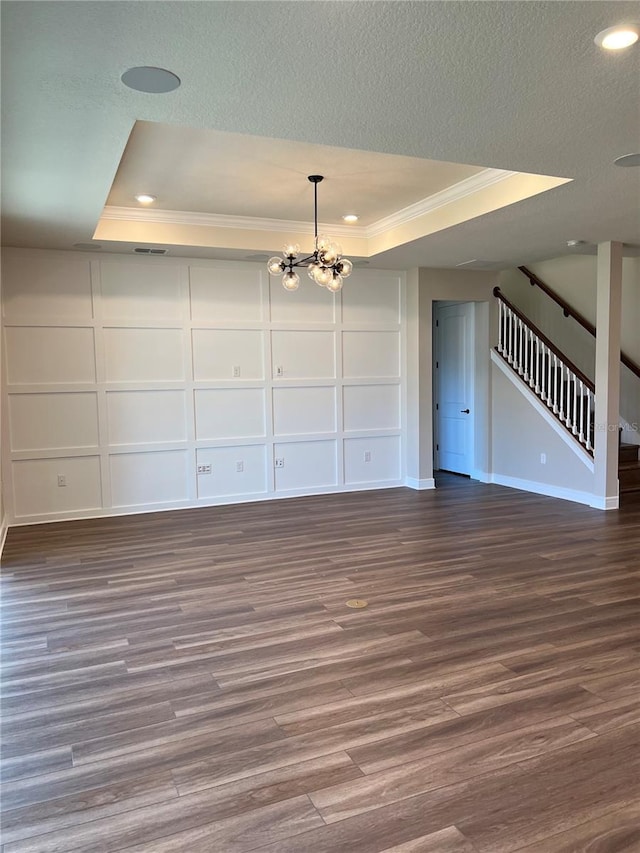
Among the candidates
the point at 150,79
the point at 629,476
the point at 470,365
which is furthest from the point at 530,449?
the point at 150,79

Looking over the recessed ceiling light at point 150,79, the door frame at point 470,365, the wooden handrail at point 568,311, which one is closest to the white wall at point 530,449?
the door frame at point 470,365

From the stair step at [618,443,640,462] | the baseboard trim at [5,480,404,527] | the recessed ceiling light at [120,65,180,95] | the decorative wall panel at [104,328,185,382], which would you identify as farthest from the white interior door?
the recessed ceiling light at [120,65,180,95]

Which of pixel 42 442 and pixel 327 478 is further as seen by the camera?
pixel 327 478

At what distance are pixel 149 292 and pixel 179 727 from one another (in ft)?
16.2

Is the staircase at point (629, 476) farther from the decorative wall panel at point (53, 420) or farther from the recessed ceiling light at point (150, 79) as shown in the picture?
the recessed ceiling light at point (150, 79)

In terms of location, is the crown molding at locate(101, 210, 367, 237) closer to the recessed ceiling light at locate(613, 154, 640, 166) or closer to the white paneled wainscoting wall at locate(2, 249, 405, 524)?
the white paneled wainscoting wall at locate(2, 249, 405, 524)

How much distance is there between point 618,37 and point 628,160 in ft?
4.79

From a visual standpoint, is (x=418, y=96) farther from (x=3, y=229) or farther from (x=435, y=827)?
(x=3, y=229)

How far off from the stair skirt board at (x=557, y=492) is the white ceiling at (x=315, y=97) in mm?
2932

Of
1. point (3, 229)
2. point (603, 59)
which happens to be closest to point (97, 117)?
point (603, 59)

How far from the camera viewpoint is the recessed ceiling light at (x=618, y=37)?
2.28 meters

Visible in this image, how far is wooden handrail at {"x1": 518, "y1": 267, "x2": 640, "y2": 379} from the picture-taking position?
744 cm

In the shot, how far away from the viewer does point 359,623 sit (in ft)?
11.4

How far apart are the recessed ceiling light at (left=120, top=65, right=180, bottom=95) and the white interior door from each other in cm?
601
